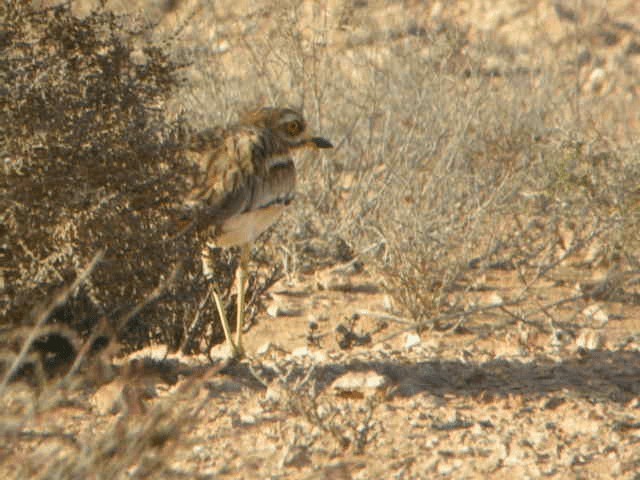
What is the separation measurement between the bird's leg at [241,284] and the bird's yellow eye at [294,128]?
2.24ft

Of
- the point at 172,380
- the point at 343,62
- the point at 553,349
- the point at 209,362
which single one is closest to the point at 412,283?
the point at 553,349

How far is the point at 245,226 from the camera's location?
487cm

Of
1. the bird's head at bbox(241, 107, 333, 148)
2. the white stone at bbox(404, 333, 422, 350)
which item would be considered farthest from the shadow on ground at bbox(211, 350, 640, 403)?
the bird's head at bbox(241, 107, 333, 148)

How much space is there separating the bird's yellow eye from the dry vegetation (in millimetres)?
565

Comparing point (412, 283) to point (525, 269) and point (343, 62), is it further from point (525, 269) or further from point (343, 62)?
point (343, 62)

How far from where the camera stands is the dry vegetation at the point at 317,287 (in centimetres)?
371

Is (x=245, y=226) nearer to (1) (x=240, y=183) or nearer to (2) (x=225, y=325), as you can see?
(1) (x=240, y=183)

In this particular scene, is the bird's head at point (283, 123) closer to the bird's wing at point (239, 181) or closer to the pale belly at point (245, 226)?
the bird's wing at point (239, 181)

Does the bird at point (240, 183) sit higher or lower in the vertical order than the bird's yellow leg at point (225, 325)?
higher

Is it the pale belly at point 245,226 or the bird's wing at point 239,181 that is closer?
the bird's wing at point 239,181

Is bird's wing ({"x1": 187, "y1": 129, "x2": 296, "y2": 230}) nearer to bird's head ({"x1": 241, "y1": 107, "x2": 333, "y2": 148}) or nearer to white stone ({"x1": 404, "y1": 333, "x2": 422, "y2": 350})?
bird's head ({"x1": 241, "y1": 107, "x2": 333, "y2": 148})

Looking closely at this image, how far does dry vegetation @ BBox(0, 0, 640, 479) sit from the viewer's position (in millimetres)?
3711

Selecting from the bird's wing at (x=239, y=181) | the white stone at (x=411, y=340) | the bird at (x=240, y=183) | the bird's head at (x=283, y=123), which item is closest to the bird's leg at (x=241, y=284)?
the bird at (x=240, y=183)

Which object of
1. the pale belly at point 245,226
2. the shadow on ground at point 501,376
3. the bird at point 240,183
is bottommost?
the shadow on ground at point 501,376
